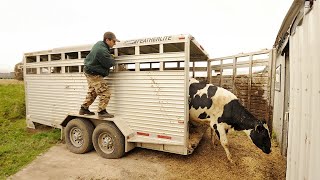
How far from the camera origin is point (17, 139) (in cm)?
715

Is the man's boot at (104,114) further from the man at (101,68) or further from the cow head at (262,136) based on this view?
the cow head at (262,136)

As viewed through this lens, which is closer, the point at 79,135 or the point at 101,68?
the point at 101,68

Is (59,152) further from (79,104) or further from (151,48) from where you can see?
(151,48)

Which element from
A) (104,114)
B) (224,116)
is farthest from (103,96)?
(224,116)

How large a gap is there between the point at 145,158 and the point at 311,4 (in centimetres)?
459

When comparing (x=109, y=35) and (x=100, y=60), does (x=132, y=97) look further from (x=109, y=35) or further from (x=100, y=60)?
(x=109, y=35)

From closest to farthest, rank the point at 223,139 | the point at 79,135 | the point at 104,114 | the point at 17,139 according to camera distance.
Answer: the point at 223,139 < the point at 104,114 < the point at 79,135 < the point at 17,139

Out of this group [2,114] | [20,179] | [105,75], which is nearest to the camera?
[20,179]

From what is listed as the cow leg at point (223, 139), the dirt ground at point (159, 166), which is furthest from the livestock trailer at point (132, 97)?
the cow leg at point (223, 139)

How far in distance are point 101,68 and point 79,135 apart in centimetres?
208

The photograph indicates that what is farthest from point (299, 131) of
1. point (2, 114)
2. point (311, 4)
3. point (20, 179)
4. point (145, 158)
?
point (2, 114)

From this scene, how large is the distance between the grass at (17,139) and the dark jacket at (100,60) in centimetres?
273

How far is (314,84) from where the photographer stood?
2.15m

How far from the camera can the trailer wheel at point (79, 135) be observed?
5918mm
